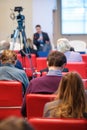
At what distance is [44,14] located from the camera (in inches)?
395

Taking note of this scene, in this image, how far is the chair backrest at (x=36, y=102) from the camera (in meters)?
2.49

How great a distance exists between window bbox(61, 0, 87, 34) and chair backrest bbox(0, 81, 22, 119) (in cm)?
747

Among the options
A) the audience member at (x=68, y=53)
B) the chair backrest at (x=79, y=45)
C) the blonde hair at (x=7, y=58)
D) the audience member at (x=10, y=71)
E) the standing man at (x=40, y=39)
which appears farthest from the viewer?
the chair backrest at (x=79, y=45)

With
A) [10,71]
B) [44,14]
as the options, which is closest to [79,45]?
[44,14]

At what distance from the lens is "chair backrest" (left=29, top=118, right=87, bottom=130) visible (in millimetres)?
1723

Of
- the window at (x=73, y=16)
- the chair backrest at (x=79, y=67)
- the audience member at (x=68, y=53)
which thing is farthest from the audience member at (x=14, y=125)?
the window at (x=73, y=16)

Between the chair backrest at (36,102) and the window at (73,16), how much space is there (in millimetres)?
8069

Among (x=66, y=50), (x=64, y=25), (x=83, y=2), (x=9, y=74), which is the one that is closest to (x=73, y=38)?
(x=64, y=25)

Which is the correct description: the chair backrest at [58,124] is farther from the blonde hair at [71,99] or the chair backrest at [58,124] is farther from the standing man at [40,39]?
the standing man at [40,39]

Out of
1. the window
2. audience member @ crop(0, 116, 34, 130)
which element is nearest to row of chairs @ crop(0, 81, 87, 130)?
audience member @ crop(0, 116, 34, 130)

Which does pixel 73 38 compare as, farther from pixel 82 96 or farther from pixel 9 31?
pixel 82 96

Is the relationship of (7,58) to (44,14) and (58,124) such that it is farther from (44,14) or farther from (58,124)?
(44,14)

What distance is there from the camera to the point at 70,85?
206 cm

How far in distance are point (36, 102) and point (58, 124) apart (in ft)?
2.67
